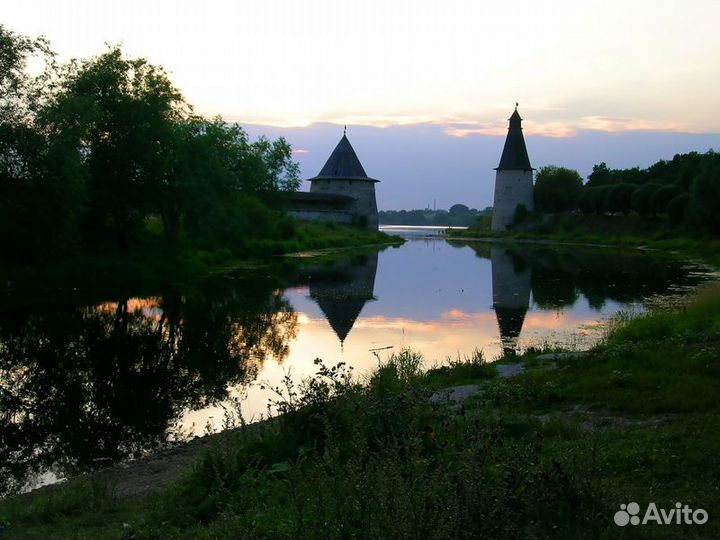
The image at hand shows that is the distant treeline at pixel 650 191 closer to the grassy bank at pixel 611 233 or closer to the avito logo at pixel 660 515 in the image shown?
the grassy bank at pixel 611 233

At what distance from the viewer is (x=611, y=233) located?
52.3 meters

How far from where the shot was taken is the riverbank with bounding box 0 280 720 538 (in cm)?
333

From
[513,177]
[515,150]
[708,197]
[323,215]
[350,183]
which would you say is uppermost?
[515,150]

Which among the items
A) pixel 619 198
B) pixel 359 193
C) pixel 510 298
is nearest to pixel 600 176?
pixel 619 198

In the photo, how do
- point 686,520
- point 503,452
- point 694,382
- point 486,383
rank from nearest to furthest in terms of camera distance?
point 686,520, point 503,452, point 694,382, point 486,383

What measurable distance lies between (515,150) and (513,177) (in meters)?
2.58

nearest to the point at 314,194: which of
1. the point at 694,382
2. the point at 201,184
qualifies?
the point at 201,184

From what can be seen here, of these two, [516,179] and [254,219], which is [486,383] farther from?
Result: [516,179]

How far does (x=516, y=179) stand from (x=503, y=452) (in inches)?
2514

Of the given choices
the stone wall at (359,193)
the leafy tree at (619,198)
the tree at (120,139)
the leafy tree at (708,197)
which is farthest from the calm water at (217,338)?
the stone wall at (359,193)

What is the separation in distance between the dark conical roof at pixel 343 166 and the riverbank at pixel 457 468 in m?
52.8

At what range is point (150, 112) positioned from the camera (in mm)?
23000

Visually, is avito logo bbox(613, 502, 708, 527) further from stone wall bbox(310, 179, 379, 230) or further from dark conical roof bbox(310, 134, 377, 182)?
dark conical roof bbox(310, 134, 377, 182)

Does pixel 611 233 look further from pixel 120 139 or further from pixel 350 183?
pixel 120 139
